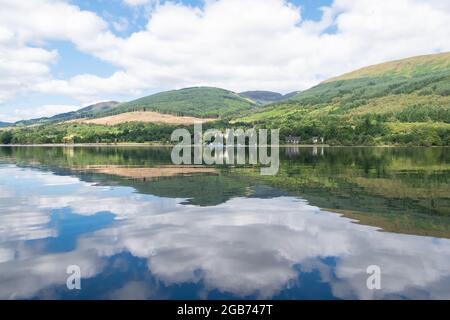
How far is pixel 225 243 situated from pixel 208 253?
194 cm

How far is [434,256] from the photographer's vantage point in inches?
747

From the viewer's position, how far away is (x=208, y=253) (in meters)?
19.4

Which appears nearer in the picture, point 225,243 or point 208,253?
point 208,253

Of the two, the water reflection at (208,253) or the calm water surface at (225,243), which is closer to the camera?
the water reflection at (208,253)

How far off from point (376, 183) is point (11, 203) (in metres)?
34.4

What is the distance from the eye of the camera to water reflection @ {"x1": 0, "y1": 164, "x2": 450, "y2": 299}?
15242mm

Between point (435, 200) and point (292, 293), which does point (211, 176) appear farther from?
point (292, 293)

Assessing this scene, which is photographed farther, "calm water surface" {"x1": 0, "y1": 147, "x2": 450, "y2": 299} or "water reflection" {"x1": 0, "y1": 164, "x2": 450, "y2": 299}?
"calm water surface" {"x1": 0, "y1": 147, "x2": 450, "y2": 299}

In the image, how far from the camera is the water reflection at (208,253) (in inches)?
600

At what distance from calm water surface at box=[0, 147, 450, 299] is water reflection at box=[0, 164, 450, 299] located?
2.2 inches

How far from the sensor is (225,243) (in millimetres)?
21141

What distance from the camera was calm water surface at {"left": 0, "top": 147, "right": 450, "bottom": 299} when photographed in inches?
606

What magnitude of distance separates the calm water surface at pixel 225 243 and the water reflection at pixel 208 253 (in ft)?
0.18
